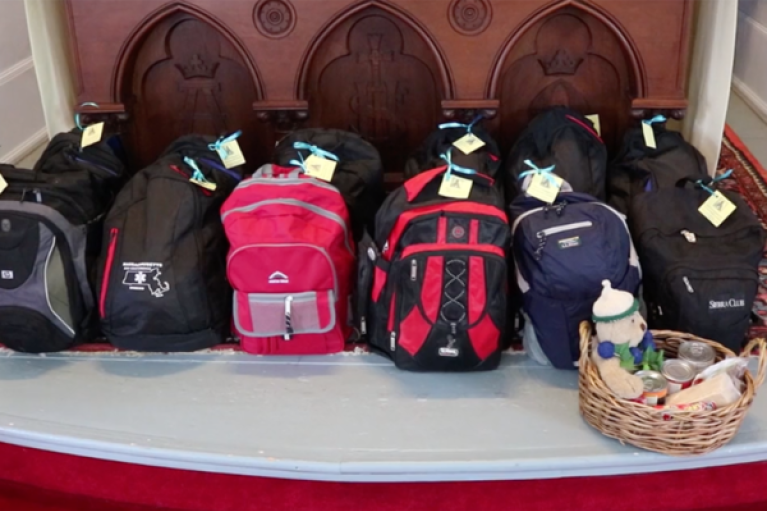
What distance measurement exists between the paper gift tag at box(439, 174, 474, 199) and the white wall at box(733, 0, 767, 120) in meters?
2.35

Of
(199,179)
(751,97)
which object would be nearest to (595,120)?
A: (199,179)

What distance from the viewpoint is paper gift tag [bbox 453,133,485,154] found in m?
2.08

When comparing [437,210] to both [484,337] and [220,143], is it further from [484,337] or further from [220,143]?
[220,143]

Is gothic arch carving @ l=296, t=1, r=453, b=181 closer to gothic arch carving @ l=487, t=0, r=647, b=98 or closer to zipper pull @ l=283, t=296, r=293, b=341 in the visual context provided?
gothic arch carving @ l=487, t=0, r=647, b=98

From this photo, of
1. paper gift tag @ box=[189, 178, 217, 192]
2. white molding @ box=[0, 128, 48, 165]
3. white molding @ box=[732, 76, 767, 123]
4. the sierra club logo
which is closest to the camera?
the sierra club logo

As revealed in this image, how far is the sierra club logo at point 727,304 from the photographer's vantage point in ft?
5.54

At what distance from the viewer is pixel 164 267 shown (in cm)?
180

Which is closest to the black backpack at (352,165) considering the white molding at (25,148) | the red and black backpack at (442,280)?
the red and black backpack at (442,280)

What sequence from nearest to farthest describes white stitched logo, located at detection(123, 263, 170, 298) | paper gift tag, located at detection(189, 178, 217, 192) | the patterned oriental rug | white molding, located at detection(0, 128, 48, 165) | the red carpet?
the red carpet, white stitched logo, located at detection(123, 263, 170, 298), paper gift tag, located at detection(189, 178, 217, 192), the patterned oriental rug, white molding, located at detection(0, 128, 48, 165)

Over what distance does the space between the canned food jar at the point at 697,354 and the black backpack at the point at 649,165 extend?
46 cm

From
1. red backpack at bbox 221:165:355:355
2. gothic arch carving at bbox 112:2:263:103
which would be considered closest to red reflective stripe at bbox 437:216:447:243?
red backpack at bbox 221:165:355:355

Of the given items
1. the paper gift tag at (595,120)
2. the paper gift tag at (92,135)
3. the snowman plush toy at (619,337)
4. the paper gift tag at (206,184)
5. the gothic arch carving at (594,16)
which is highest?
the gothic arch carving at (594,16)

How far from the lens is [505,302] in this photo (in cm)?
173

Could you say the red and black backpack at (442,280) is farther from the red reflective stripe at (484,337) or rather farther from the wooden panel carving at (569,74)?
the wooden panel carving at (569,74)
